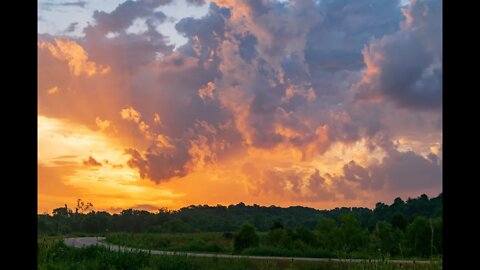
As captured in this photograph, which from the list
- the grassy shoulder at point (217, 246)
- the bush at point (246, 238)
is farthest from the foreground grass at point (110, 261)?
the bush at point (246, 238)

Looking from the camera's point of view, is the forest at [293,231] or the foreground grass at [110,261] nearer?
the foreground grass at [110,261]

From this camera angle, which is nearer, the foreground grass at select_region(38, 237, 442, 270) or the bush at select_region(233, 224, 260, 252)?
the foreground grass at select_region(38, 237, 442, 270)

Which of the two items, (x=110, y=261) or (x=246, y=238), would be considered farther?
(x=246, y=238)

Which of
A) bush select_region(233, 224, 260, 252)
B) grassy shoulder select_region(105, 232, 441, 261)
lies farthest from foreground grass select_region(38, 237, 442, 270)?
bush select_region(233, 224, 260, 252)

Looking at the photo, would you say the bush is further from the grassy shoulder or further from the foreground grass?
the foreground grass

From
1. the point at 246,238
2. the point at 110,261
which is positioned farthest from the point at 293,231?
the point at 110,261

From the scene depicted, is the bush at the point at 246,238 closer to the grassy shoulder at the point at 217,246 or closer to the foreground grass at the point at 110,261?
the grassy shoulder at the point at 217,246

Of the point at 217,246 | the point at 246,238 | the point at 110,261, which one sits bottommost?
the point at 217,246

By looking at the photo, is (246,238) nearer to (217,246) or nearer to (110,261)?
(217,246)

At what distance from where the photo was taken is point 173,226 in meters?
26.2
